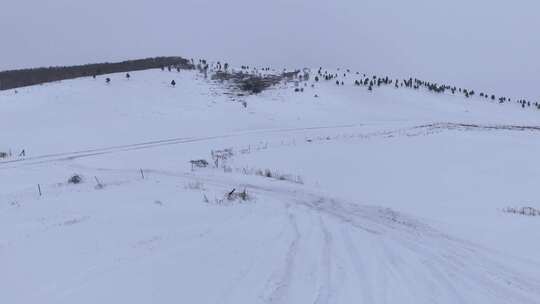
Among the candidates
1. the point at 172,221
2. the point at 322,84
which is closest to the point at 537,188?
the point at 172,221

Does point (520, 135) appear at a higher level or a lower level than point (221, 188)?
lower

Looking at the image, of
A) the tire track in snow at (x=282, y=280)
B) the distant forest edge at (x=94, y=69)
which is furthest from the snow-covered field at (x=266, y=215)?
the distant forest edge at (x=94, y=69)

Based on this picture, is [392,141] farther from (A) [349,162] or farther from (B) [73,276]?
(B) [73,276]

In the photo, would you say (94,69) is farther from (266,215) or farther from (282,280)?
(282,280)

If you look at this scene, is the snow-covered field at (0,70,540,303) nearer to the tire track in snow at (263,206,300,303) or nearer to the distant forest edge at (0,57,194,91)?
the tire track in snow at (263,206,300,303)

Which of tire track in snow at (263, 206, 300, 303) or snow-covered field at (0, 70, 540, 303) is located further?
snow-covered field at (0, 70, 540, 303)

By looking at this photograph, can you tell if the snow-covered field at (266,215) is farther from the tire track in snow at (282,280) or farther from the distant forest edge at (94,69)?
the distant forest edge at (94,69)

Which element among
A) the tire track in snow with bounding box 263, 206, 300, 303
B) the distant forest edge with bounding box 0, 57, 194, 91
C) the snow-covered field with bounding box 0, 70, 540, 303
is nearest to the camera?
the tire track in snow with bounding box 263, 206, 300, 303

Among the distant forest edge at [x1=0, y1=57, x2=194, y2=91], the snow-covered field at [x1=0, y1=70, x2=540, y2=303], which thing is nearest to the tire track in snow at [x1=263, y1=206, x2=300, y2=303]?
the snow-covered field at [x1=0, y1=70, x2=540, y2=303]
